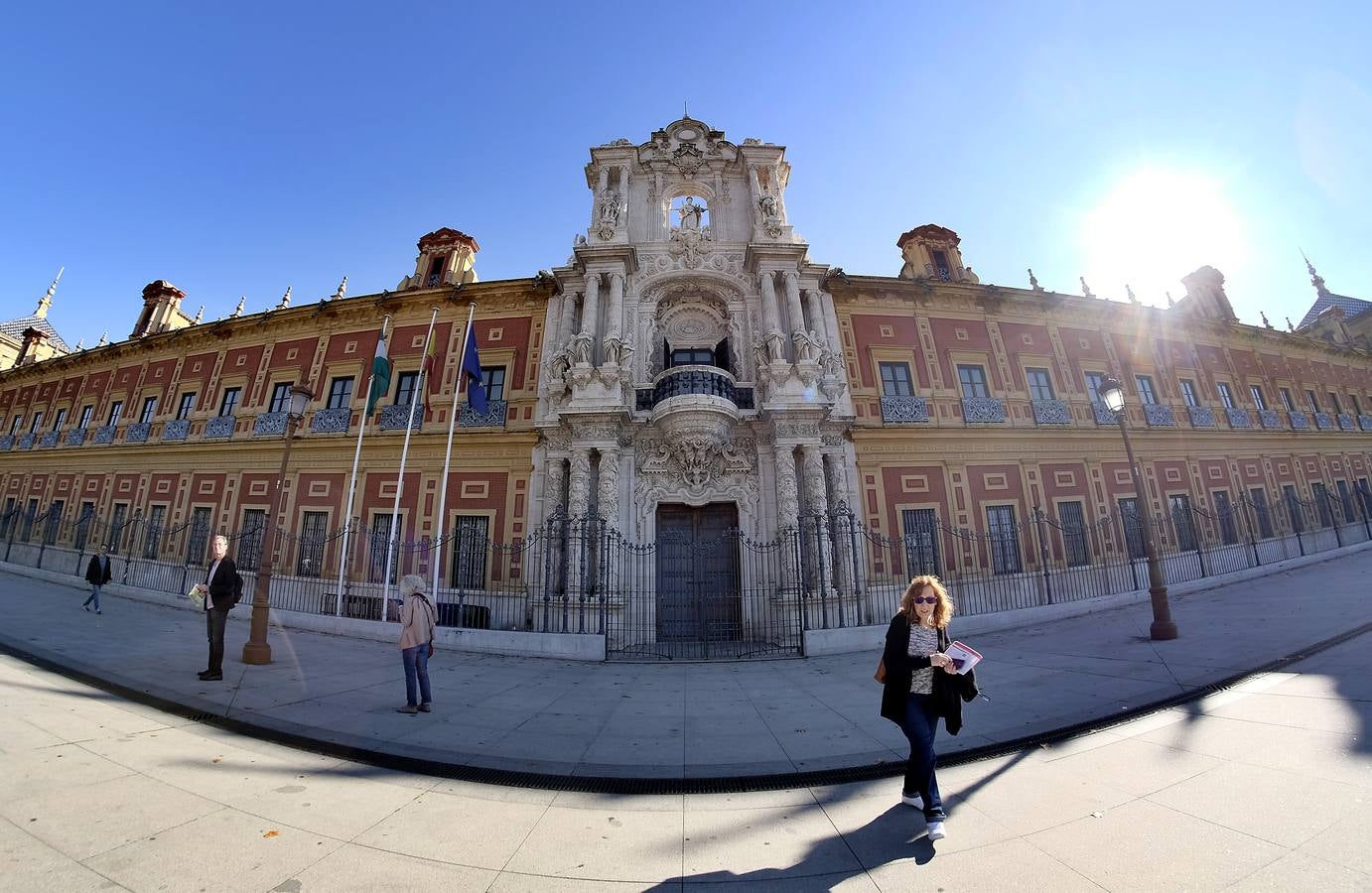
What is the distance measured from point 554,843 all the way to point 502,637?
23.2 feet

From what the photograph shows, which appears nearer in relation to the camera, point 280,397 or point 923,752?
point 923,752

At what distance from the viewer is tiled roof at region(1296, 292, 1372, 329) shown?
1050 inches

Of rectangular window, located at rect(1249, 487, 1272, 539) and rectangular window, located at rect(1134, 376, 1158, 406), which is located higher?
rectangular window, located at rect(1134, 376, 1158, 406)

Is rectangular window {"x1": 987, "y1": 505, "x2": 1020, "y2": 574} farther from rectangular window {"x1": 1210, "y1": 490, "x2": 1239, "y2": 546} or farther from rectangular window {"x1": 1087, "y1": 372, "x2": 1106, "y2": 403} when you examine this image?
rectangular window {"x1": 1210, "y1": 490, "x2": 1239, "y2": 546}

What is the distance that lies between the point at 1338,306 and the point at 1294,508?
19816 millimetres

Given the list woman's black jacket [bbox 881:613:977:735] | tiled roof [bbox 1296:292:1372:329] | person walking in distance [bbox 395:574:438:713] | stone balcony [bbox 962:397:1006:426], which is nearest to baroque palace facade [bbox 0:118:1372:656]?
stone balcony [bbox 962:397:1006:426]

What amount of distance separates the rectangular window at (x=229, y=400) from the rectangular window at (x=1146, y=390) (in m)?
31.8

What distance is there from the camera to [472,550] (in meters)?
12.1

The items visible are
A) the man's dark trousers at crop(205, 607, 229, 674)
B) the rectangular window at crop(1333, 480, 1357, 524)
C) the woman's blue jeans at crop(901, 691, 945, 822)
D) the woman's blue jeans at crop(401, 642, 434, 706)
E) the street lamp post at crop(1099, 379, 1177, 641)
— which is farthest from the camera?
the rectangular window at crop(1333, 480, 1357, 524)

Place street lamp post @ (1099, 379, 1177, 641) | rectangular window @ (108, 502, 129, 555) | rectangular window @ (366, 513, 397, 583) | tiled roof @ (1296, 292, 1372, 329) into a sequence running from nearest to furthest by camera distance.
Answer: street lamp post @ (1099, 379, 1177, 641)
rectangular window @ (366, 513, 397, 583)
rectangular window @ (108, 502, 129, 555)
tiled roof @ (1296, 292, 1372, 329)

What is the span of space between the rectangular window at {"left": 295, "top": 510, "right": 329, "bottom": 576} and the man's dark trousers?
230 inches

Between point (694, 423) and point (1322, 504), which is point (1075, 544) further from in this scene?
point (1322, 504)

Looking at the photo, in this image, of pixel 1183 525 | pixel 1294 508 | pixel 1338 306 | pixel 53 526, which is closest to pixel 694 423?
pixel 1183 525

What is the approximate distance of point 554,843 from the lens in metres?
3.01
